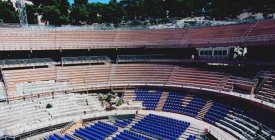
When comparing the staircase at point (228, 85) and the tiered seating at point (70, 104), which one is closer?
the staircase at point (228, 85)

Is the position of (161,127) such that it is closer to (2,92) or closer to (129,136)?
(129,136)

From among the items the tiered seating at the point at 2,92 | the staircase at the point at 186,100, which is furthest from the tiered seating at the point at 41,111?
the staircase at the point at 186,100

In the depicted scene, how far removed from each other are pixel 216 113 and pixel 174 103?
697 centimetres

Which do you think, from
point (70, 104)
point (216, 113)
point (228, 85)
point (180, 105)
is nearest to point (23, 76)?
point (70, 104)

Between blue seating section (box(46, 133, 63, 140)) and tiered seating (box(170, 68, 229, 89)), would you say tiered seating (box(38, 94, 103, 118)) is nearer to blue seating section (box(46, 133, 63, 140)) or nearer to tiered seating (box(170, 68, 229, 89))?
blue seating section (box(46, 133, 63, 140))

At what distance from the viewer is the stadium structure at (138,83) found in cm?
3111

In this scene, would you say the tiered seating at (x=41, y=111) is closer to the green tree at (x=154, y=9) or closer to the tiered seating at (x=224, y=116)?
the tiered seating at (x=224, y=116)

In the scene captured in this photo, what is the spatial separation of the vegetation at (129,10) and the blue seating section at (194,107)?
3147cm

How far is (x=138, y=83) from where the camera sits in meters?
43.5

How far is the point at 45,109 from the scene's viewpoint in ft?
119

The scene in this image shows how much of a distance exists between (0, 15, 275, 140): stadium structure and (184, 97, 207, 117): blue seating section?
154 mm

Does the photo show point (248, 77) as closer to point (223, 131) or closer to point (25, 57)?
point (223, 131)

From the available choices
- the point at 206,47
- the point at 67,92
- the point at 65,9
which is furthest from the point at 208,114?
the point at 65,9

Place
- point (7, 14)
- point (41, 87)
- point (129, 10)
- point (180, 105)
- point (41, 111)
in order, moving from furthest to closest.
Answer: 1. point (129, 10)
2. point (7, 14)
3. point (41, 87)
4. point (180, 105)
5. point (41, 111)
